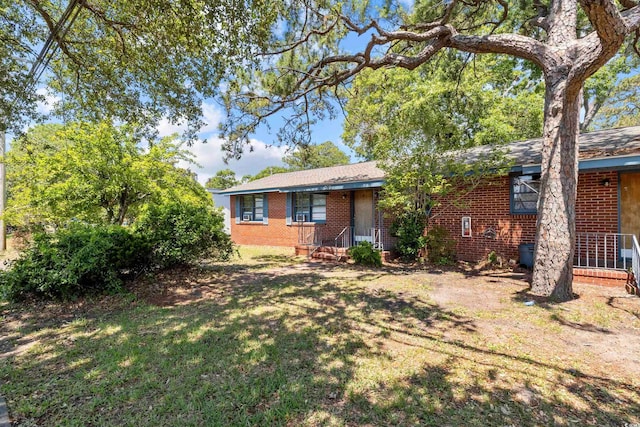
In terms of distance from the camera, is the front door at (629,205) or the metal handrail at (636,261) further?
the front door at (629,205)

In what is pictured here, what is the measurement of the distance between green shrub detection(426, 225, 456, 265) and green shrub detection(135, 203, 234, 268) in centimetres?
629

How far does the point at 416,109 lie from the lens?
13883mm

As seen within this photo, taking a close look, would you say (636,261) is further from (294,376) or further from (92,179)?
(92,179)

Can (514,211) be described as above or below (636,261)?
above

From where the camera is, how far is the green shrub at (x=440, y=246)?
922 cm

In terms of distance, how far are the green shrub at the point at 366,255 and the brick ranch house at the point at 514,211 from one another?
98 centimetres

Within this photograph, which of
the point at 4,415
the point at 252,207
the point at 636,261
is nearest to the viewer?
the point at 4,415

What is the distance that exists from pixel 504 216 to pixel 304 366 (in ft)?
26.1

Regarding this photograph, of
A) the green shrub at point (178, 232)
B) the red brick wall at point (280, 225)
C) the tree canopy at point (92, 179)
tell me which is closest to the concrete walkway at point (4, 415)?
the green shrub at point (178, 232)

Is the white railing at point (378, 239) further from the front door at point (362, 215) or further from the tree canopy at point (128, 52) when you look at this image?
the tree canopy at point (128, 52)

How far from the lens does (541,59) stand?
5742 millimetres

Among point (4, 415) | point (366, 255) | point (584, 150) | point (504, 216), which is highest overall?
point (584, 150)

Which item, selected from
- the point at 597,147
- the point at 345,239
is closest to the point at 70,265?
the point at 345,239

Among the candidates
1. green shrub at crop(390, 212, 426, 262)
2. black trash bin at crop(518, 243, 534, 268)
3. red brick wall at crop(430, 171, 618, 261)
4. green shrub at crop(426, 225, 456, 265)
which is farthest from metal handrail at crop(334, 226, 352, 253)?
black trash bin at crop(518, 243, 534, 268)
